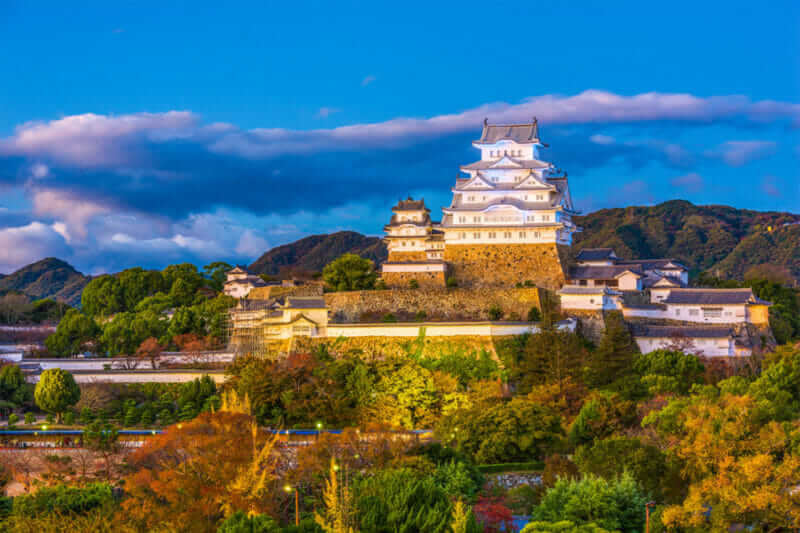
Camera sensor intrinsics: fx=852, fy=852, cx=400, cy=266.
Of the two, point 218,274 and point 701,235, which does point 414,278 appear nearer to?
point 218,274

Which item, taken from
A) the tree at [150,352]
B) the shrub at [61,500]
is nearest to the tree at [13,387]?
the tree at [150,352]

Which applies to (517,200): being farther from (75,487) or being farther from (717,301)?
(75,487)

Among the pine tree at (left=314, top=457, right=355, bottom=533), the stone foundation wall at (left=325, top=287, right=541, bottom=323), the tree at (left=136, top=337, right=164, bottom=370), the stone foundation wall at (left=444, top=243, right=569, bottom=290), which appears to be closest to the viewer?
the pine tree at (left=314, top=457, right=355, bottom=533)

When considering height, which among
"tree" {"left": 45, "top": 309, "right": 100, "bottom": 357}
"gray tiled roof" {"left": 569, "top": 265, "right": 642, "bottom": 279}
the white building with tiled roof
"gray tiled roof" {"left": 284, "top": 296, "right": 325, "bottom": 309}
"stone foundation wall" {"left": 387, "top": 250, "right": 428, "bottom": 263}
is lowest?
"tree" {"left": 45, "top": 309, "right": 100, "bottom": 357}

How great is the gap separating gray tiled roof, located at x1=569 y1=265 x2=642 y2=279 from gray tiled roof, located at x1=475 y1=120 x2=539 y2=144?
798 centimetres

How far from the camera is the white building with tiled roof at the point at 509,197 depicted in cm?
4609

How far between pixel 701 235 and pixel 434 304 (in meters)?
58.1

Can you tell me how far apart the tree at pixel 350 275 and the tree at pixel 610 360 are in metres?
14.4

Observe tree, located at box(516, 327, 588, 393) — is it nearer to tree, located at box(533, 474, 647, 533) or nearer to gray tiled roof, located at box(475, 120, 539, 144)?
tree, located at box(533, 474, 647, 533)

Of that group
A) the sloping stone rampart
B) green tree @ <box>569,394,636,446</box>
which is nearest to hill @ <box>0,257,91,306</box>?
the sloping stone rampart

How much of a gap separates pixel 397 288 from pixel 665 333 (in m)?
14.0

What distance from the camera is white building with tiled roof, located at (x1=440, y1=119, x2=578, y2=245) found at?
151 feet

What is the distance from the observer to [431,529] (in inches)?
787

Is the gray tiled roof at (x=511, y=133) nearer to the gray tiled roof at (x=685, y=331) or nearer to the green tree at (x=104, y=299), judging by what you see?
the gray tiled roof at (x=685, y=331)
